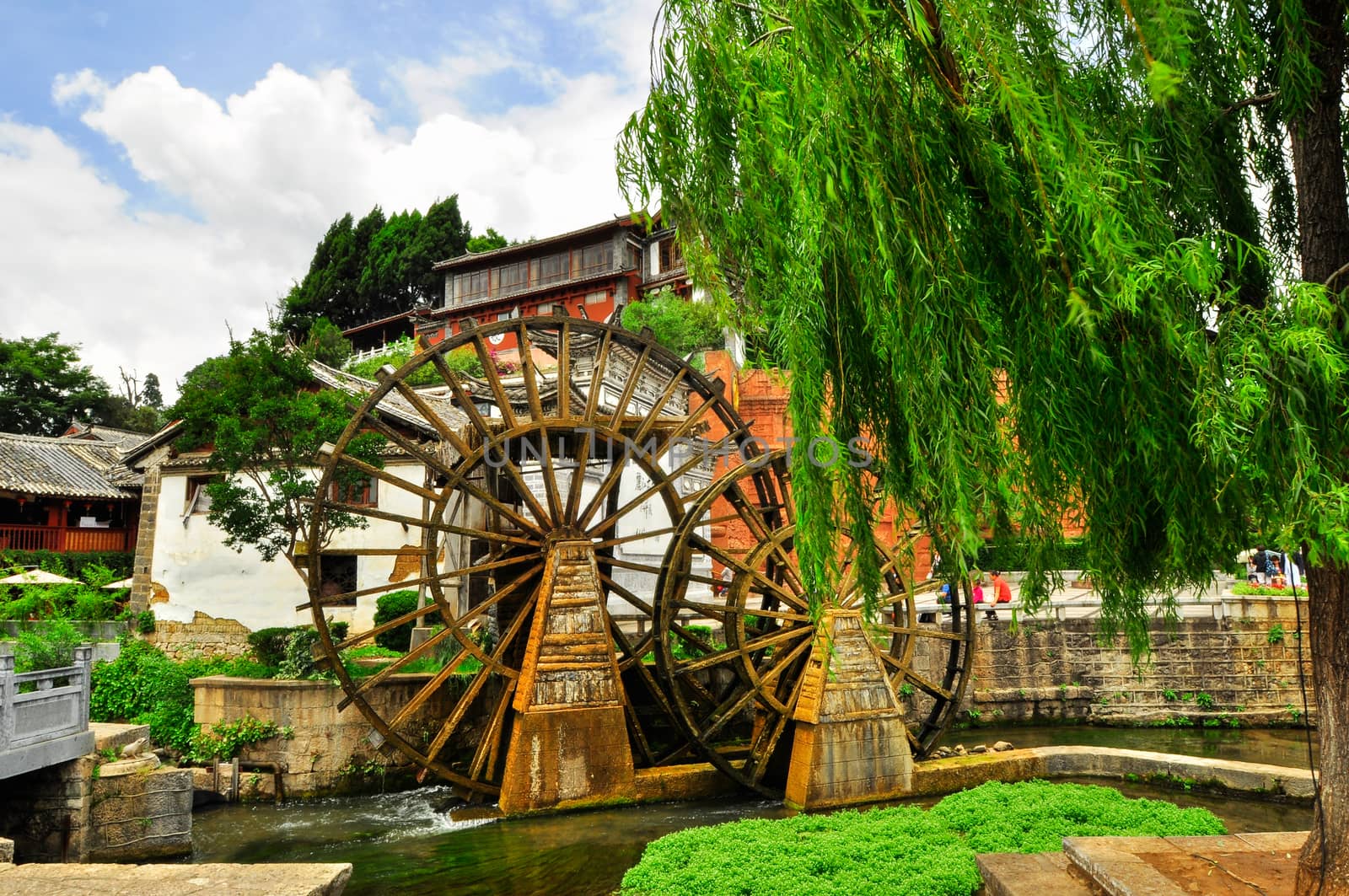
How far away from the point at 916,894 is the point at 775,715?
5332 millimetres

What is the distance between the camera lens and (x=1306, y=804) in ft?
31.6

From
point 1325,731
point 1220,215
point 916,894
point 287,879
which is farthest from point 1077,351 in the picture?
point 287,879

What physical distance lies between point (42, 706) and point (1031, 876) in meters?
8.64

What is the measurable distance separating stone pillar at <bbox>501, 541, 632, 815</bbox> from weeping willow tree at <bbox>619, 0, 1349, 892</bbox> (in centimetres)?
569

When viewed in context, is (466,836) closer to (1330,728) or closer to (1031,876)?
(1031,876)

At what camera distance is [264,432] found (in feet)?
44.1

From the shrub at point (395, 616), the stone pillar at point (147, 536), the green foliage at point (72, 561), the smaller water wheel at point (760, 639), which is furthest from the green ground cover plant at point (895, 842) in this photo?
the green foliage at point (72, 561)

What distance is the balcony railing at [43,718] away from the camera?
7773mm

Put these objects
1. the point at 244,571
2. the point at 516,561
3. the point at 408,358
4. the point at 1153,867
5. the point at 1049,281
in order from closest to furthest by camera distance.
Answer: the point at 1049,281 → the point at 1153,867 → the point at 516,561 → the point at 244,571 → the point at 408,358

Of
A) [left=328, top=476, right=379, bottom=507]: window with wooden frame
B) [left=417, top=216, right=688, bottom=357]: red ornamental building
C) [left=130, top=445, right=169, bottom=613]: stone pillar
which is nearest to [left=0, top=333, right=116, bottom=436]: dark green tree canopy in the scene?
[left=417, top=216, right=688, bottom=357]: red ornamental building

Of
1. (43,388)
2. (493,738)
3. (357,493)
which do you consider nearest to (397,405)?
(357,493)

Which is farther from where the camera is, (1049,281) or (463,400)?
(463,400)

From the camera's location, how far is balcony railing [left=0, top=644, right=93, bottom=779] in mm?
7773

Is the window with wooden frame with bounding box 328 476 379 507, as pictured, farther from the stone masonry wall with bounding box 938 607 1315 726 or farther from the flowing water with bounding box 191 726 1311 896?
the stone masonry wall with bounding box 938 607 1315 726
